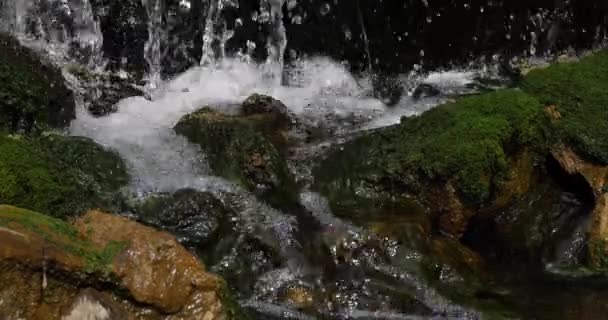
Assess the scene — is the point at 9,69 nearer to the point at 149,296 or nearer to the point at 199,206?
the point at 199,206

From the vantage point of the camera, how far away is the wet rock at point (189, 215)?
661cm

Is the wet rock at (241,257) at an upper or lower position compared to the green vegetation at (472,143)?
lower

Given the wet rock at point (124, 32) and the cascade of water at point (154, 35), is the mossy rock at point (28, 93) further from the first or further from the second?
the cascade of water at point (154, 35)

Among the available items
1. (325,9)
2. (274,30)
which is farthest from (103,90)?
(325,9)

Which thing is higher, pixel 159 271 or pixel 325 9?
pixel 325 9

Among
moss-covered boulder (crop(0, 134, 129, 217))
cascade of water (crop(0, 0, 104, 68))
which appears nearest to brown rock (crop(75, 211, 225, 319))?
moss-covered boulder (crop(0, 134, 129, 217))

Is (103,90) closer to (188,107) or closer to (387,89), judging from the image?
(188,107)

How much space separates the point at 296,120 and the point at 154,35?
113 inches

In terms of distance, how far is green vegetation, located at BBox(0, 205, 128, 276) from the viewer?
4.50 metres

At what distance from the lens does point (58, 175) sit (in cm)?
598

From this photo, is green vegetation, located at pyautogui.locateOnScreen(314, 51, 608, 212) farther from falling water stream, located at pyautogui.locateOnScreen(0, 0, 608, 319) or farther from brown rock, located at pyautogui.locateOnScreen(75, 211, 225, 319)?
brown rock, located at pyautogui.locateOnScreen(75, 211, 225, 319)

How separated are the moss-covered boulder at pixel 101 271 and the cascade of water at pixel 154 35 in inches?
242

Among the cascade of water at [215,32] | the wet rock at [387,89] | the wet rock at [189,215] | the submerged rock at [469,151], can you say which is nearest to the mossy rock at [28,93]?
the wet rock at [189,215]

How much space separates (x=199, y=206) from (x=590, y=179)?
376cm
